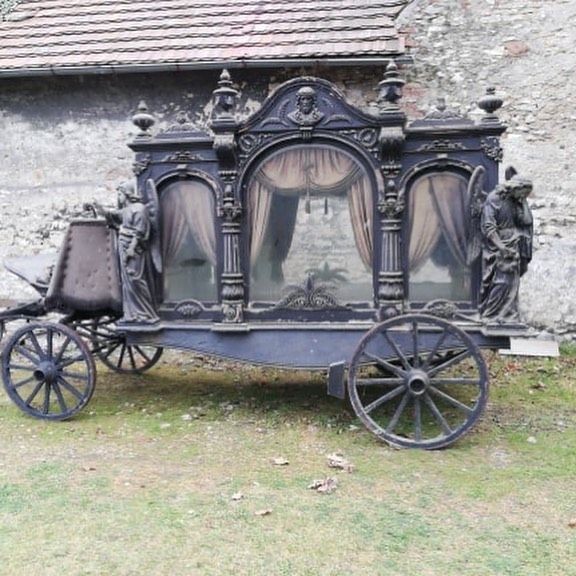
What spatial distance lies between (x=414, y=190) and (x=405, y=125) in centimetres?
50

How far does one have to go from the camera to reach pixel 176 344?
5.01 metres

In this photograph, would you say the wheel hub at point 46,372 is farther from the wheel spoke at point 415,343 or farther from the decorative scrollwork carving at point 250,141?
the wheel spoke at point 415,343

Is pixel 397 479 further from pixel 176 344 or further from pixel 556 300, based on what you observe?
pixel 556 300

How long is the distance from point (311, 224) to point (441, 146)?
1.16 m

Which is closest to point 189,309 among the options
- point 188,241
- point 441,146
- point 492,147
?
point 188,241

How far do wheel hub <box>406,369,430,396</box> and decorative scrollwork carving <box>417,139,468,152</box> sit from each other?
66.3 inches

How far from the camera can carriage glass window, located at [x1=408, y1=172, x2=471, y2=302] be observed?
4.66m

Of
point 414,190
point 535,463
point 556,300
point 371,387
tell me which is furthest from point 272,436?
point 556,300

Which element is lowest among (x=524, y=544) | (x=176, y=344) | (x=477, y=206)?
(x=524, y=544)

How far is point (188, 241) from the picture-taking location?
5086 millimetres

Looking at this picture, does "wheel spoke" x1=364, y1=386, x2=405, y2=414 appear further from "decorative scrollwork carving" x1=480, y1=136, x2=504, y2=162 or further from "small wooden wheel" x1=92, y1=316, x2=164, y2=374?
"small wooden wheel" x1=92, y1=316, x2=164, y2=374

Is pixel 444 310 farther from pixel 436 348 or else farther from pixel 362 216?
pixel 362 216

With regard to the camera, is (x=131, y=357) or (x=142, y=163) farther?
(x=131, y=357)

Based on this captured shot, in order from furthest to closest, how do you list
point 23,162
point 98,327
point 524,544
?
point 23,162
point 98,327
point 524,544
